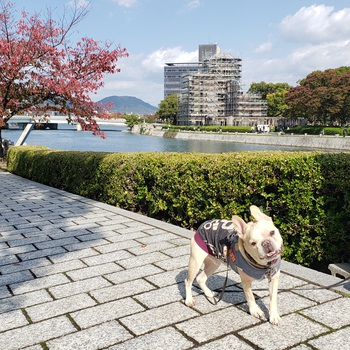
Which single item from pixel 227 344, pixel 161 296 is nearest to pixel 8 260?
pixel 161 296

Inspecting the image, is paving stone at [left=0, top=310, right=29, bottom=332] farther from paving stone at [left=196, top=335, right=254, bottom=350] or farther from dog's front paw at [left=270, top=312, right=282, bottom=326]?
dog's front paw at [left=270, top=312, right=282, bottom=326]

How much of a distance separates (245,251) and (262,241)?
0.26 metres

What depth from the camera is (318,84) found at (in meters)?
65.6

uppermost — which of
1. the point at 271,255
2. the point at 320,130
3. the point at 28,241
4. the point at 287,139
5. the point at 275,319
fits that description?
the point at 320,130

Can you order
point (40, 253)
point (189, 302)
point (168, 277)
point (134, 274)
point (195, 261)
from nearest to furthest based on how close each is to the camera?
point (195, 261) < point (189, 302) < point (168, 277) < point (134, 274) < point (40, 253)

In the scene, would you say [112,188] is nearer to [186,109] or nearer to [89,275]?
[89,275]

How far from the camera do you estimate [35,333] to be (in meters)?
2.91

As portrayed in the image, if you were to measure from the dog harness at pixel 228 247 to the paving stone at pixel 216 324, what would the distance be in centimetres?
43

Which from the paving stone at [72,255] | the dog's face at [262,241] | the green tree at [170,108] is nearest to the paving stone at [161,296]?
the dog's face at [262,241]

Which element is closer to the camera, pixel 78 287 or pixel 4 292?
pixel 4 292

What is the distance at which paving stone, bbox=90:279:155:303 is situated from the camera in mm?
3564

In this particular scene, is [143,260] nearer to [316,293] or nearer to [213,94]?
[316,293]

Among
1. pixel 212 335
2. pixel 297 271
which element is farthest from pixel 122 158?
pixel 212 335

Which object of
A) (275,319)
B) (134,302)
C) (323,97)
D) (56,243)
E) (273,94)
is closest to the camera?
(275,319)
